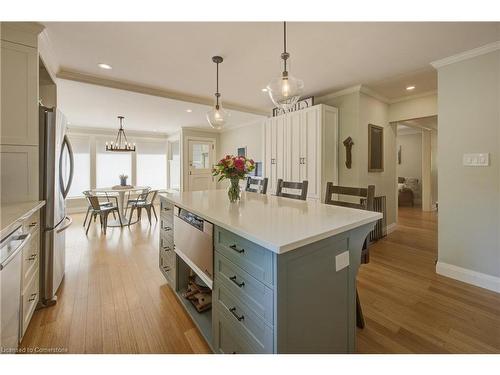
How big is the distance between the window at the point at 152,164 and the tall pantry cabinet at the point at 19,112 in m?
5.77

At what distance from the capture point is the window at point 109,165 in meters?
6.70

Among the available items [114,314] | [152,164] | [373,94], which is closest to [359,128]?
[373,94]

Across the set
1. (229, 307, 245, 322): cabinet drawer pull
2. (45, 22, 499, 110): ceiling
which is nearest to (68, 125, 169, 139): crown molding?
(45, 22, 499, 110): ceiling

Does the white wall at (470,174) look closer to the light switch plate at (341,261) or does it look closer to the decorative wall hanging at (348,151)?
the decorative wall hanging at (348,151)

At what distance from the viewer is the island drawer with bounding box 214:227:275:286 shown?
0.99 m

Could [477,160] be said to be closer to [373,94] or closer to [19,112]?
[373,94]

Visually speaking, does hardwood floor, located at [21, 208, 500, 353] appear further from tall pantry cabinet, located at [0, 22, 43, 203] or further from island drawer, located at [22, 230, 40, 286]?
tall pantry cabinet, located at [0, 22, 43, 203]

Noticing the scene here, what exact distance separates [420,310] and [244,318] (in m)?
1.69

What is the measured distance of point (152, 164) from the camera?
773cm

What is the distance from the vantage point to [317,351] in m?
1.12

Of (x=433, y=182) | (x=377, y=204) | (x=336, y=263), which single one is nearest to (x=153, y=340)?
(x=336, y=263)

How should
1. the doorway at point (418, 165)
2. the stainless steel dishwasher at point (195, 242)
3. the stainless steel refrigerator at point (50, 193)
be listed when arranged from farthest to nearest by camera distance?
the doorway at point (418, 165), the stainless steel refrigerator at point (50, 193), the stainless steel dishwasher at point (195, 242)

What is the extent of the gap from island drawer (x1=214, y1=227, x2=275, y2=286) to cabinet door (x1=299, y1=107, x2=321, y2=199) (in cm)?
244

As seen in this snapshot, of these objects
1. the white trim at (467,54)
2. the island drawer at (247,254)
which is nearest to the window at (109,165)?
the island drawer at (247,254)
